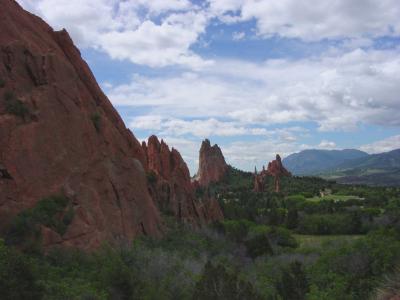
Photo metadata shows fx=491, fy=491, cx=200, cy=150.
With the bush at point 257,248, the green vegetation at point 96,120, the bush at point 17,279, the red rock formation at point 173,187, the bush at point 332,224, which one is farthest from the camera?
the bush at point 332,224

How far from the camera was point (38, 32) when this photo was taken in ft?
141

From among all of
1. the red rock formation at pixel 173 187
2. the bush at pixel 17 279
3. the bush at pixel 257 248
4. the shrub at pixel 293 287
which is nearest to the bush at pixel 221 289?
the shrub at pixel 293 287

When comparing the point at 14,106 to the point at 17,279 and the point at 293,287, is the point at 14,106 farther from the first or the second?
the point at 293,287

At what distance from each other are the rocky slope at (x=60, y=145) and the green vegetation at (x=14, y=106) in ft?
0.22

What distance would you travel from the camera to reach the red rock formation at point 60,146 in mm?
32875

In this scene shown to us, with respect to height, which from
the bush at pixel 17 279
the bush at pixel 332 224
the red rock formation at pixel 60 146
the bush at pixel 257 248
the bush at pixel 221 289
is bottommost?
the bush at pixel 332 224

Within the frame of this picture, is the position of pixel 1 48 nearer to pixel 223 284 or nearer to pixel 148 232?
pixel 148 232

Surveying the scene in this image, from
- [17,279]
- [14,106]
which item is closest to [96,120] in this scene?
[14,106]

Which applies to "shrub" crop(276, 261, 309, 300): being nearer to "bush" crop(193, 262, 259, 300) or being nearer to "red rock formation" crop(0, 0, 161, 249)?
"bush" crop(193, 262, 259, 300)

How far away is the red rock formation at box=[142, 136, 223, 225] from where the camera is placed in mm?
63438

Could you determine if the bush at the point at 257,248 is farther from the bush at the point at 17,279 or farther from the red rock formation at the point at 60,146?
the bush at the point at 17,279

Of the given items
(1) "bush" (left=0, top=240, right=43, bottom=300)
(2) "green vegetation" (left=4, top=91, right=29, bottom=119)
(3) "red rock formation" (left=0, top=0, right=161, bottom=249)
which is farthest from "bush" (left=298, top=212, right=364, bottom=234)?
(1) "bush" (left=0, top=240, right=43, bottom=300)

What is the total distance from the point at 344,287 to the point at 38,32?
3238 cm

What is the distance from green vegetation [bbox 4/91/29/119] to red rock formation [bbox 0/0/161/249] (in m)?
0.08
